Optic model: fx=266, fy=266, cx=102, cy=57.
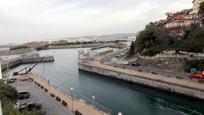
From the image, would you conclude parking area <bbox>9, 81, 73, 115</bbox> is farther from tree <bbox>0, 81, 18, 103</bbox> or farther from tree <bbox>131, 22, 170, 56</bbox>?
tree <bbox>131, 22, 170, 56</bbox>

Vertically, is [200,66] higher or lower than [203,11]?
lower

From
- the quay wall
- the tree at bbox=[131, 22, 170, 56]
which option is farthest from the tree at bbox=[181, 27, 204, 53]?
the quay wall

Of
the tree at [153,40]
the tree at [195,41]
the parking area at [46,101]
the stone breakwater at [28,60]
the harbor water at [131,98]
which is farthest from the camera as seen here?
the stone breakwater at [28,60]

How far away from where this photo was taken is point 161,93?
28.1 metres

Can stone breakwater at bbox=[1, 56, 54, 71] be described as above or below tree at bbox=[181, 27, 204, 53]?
below

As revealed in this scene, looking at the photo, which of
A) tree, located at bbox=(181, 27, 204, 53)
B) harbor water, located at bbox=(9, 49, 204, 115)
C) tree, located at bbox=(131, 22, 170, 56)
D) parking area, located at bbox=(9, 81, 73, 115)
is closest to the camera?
parking area, located at bbox=(9, 81, 73, 115)

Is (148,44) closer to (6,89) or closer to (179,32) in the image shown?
(179,32)

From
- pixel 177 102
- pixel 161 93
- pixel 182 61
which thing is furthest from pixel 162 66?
pixel 177 102

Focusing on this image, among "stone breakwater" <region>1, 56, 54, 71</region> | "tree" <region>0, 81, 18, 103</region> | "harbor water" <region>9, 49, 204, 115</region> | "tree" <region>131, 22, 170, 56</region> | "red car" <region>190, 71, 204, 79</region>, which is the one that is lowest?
"stone breakwater" <region>1, 56, 54, 71</region>

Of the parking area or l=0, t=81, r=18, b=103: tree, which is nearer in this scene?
l=0, t=81, r=18, b=103: tree

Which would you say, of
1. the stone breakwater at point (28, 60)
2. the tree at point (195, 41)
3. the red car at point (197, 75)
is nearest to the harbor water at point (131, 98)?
the red car at point (197, 75)

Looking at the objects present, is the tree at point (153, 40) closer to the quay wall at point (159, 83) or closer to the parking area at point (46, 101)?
the quay wall at point (159, 83)

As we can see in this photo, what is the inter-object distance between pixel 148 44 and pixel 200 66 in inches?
537

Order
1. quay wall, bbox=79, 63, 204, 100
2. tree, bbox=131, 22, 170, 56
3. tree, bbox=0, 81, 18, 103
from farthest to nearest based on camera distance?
tree, bbox=131, 22, 170, 56 < quay wall, bbox=79, 63, 204, 100 < tree, bbox=0, 81, 18, 103
